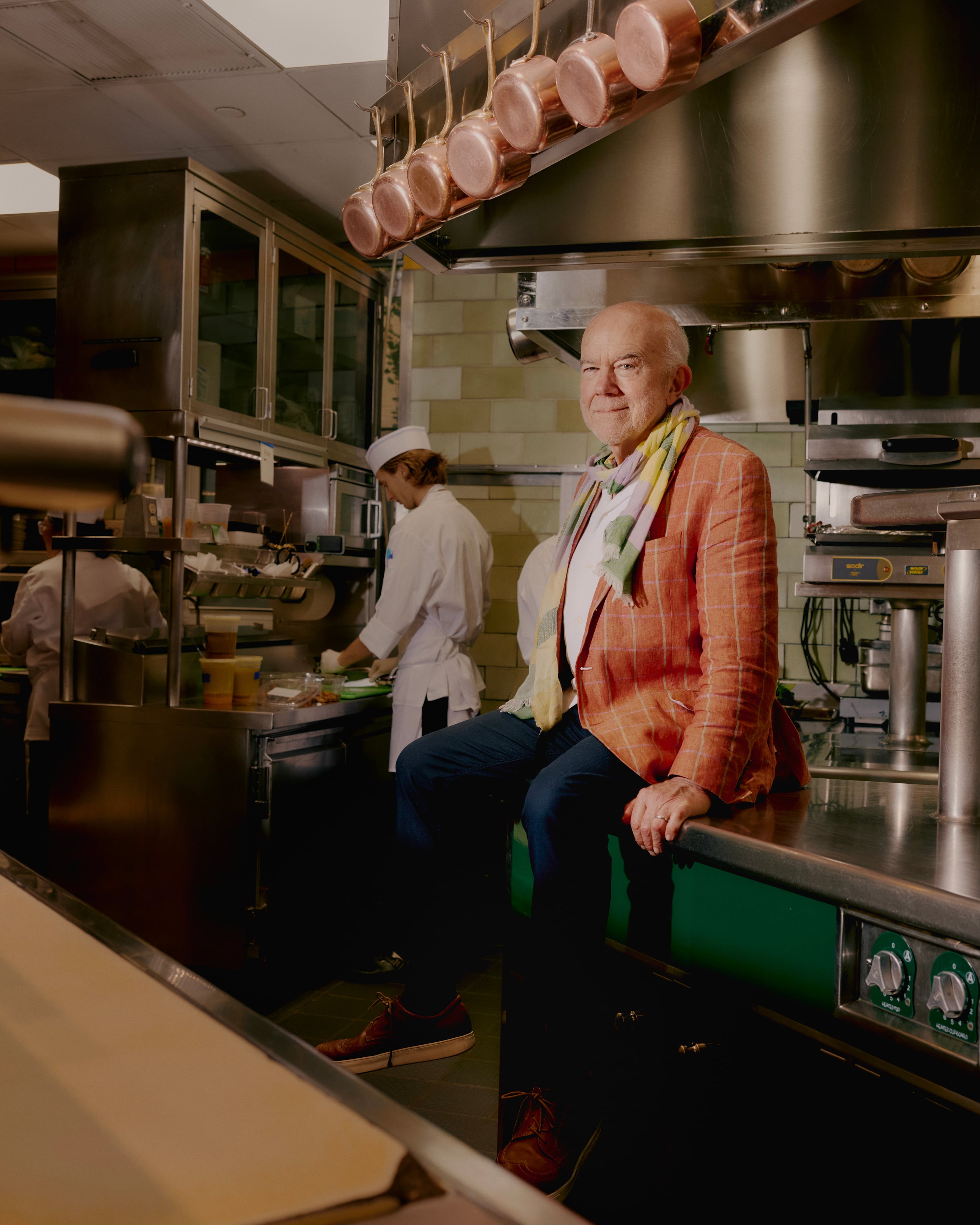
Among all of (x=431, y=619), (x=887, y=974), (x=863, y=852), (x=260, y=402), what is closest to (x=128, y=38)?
(x=260, y=402)

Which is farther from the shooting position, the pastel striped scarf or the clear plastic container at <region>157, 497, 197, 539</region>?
the clear plastic container at <region>157, 497, 197, 539</region>

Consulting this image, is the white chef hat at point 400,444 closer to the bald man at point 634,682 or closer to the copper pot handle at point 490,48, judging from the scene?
the bald man at point 634,682

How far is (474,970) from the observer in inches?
136

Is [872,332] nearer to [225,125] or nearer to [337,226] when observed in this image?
[225,125]

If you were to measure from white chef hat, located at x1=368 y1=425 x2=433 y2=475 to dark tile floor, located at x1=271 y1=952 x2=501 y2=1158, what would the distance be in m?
1.89

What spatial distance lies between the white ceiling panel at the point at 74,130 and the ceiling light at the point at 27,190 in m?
0.20

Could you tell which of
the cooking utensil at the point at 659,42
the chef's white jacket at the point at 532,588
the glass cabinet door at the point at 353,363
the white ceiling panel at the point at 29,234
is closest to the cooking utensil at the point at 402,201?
the cooking utensil at the point at 659,42

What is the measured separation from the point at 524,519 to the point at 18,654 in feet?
7.45

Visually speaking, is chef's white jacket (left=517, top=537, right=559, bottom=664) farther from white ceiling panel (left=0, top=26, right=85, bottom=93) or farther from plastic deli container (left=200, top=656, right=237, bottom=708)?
white ceiling panel (left=0, top=26, right=85, bottom=93)

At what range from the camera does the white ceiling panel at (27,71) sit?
11.2 ft

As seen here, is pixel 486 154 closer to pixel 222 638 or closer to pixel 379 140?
pixel 379 140

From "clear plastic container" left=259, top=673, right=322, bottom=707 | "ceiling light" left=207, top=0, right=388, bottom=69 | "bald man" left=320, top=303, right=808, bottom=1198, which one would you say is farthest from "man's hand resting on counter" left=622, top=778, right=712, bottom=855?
"ceiling light" left=207, top=0, right=388, bottom=69

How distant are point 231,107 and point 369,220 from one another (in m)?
2.00

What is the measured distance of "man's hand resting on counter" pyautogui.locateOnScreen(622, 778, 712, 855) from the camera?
1.57m
